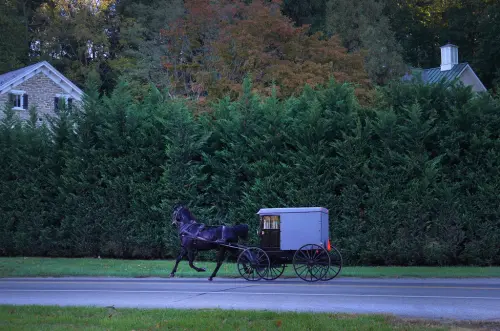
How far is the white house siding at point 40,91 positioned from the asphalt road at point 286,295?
115 ft

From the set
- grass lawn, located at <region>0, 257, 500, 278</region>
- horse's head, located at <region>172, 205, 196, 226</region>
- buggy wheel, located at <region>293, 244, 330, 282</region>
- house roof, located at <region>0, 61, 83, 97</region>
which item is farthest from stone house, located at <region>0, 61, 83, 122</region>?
buggy wheel, located at <region>293, 244, 330, 282</region>

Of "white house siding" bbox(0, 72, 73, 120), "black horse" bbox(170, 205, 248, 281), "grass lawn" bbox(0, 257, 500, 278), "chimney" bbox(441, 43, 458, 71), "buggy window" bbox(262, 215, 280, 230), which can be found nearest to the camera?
"buggy window" bbox(262, 215, 280, 230)

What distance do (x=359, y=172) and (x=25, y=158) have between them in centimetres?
1427

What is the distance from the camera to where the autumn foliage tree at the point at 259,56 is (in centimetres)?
3494

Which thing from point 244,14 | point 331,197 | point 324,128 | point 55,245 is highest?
point 244,14

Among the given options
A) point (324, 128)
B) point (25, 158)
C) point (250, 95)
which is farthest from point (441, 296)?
point (25, 158)

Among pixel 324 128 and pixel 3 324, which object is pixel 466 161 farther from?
pixel 3 324

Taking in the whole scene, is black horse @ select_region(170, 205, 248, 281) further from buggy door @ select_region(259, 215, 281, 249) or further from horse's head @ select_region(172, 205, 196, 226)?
buggy door @ select_region(259, 215, 281, 249)

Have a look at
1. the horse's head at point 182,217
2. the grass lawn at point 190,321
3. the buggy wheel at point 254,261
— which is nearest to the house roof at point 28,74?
the horse's head at point 182,217

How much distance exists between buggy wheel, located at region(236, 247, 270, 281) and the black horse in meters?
0.66

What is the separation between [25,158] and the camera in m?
27.9

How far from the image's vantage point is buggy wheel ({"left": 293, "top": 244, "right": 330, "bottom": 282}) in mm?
18000

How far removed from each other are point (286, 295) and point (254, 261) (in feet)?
12.6

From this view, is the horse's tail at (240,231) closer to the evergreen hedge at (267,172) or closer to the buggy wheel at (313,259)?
the buggy wheel at (313,259)
